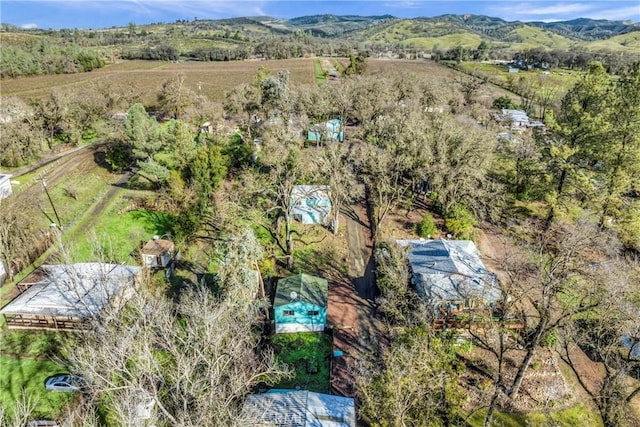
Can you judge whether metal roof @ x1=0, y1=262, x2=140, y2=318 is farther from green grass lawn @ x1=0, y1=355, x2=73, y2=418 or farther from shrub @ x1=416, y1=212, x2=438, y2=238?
shrub @ x1=416, y1=212, x2=438, y2=238

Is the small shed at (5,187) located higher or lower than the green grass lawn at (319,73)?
lower

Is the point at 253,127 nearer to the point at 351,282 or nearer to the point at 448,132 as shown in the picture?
the point at 448,132

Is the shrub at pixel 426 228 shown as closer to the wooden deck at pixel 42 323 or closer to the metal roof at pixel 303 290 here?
the metal roof at pixel 303 290

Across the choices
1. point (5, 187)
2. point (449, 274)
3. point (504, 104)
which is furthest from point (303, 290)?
point (504, 104)

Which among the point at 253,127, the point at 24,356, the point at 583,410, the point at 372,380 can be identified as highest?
the point at 253,127

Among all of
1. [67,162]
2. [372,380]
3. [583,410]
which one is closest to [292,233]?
[372,380]

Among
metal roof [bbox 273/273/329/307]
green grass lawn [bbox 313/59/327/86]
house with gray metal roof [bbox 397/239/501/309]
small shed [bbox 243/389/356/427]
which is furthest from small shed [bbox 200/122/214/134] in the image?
green grass lawn [bbox 313/59/327/86]

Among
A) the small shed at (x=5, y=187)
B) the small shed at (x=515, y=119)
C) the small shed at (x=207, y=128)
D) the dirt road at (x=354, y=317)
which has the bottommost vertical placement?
the dirt road at (x=354, y=317)

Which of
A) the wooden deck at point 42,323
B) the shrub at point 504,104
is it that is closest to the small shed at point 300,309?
→ the wooden deck at point 42,323
